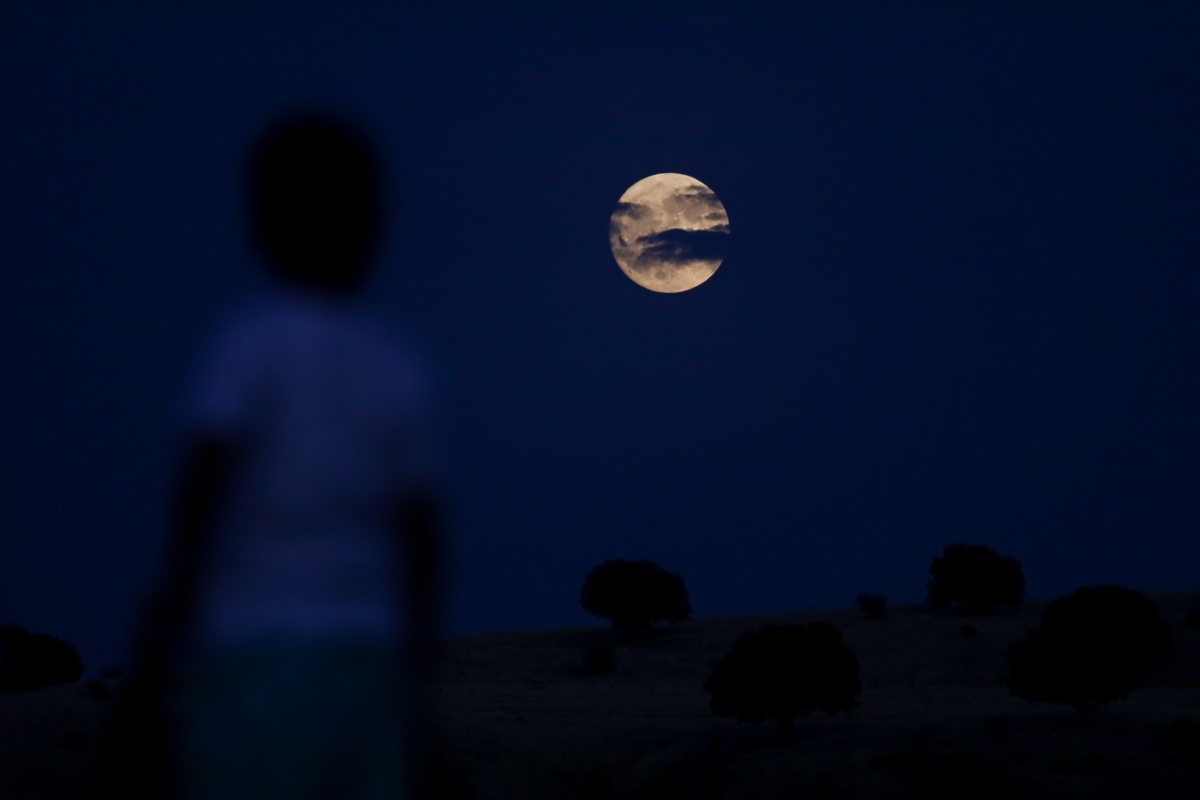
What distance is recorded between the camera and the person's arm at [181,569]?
5.45 m

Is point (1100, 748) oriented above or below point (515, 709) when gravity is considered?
below

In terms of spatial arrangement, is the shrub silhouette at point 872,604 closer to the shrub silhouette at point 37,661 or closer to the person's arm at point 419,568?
the shrub silhouette at point 37,661

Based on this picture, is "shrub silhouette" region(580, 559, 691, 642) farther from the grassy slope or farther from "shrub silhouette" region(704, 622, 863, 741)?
"shrub silhouette" region(704, 622, 863, 741)

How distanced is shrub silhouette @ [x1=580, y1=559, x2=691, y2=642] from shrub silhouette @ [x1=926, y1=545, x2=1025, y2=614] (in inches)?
729

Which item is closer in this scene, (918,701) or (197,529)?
(197,529)

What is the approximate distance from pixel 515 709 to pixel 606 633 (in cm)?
2891

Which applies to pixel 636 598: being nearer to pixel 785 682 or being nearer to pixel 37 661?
pixel 785 682

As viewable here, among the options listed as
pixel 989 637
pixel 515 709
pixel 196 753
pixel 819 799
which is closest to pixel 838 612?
pixel 989 637

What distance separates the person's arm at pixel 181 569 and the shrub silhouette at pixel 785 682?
94.4ft

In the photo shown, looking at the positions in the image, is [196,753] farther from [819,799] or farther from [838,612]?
[838,612]

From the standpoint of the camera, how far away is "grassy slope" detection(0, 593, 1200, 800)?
2480 cm

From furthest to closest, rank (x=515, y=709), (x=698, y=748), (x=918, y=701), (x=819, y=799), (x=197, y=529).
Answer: (x=918, y=701) < (x=515, y=709) < (x=698, y=748) < (x=819, y=799) < (x=197, y=529)

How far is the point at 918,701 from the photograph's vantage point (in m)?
40.7

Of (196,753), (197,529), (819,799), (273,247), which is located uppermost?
(273,247)
